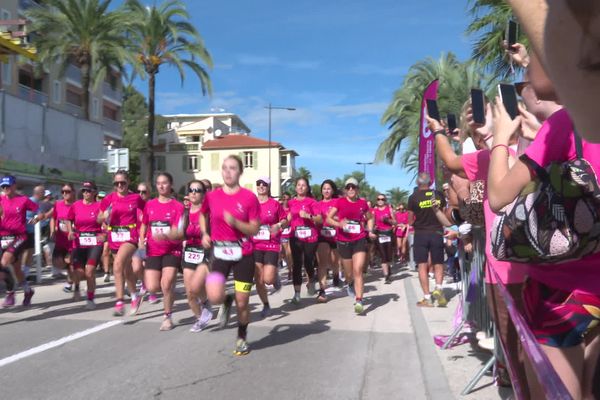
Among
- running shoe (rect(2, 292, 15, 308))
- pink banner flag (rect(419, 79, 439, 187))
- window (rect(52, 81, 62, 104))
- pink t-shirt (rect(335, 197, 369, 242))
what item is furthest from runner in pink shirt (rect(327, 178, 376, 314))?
window (rect(52, 81, 62, 104))

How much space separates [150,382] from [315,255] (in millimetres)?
6460

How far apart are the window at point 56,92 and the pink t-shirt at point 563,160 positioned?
138ft

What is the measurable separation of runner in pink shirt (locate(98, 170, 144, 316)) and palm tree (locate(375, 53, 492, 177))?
16.2 metres

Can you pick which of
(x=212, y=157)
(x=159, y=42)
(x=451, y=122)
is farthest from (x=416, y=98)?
(x=212, y=157)

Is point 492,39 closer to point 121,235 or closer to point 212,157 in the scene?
point 121,235

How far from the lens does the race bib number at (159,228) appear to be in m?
7.68

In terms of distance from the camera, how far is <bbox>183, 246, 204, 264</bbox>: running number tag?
25.4 feet

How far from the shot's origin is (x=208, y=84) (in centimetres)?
2542

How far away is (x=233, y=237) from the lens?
598 cm

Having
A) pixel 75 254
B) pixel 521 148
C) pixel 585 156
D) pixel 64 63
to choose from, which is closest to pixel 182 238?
pixel 75 254

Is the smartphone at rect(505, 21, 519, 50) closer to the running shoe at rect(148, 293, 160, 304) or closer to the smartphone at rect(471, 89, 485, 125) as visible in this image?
the smartphone at rect(471, 89, 485, 125)

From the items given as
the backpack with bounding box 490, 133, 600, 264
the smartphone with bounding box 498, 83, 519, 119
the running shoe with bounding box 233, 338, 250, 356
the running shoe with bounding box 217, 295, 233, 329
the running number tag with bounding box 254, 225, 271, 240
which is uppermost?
the smartphone with bounding box 498, 83, 519, 119

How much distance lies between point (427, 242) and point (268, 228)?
258 cm

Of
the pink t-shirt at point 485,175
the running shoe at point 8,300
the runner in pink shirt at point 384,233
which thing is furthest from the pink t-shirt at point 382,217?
the pink t-shirt at point 485,175
